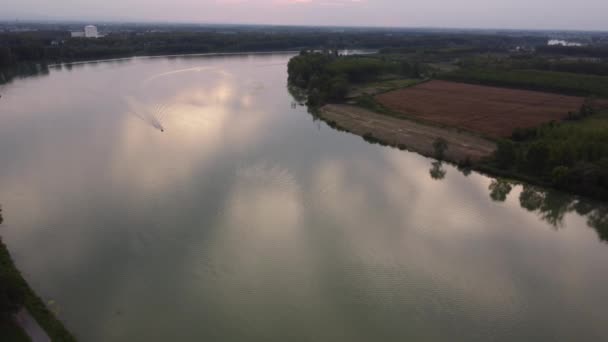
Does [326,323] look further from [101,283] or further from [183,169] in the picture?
[183,169]

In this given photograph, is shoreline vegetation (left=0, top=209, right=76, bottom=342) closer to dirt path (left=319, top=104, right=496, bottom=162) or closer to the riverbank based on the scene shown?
the riverbank

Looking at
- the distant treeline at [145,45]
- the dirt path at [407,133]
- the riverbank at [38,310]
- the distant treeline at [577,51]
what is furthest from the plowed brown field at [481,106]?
the distant treeline at [145,45]

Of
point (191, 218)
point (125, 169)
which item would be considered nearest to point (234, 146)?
point (125, 169)

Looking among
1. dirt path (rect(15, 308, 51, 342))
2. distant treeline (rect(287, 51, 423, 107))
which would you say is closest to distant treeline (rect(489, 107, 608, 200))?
distant treeline (rect(287, 51, 423, 107))

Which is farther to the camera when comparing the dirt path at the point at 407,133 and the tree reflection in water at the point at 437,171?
the dirt path at the point at 407,133

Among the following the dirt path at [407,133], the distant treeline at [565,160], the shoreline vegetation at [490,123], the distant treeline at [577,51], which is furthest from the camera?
the distant treeline at [577,51]

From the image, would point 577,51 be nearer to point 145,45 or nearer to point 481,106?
point 481,106

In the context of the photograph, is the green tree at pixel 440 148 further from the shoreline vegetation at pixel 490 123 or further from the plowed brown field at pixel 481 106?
the plowed brown field at pixel 481 106
